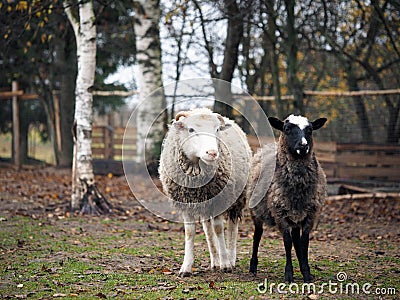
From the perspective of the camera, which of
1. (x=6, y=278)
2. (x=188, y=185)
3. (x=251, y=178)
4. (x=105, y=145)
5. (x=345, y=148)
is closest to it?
(x=6, y=278)

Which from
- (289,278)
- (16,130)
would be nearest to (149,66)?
(16,130)

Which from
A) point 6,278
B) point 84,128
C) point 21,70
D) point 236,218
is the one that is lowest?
point 6,278

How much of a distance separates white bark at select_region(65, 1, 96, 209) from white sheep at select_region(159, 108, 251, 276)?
12.4 ft

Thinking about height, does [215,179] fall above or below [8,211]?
above

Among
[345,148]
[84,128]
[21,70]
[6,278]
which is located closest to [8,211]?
[84,128]

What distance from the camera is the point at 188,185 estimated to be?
5953 millimetres

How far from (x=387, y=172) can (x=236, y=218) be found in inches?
252

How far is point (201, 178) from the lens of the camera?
19.5ft

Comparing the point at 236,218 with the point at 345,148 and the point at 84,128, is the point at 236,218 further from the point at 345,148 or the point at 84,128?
the point at 345,148

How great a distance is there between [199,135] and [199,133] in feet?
0.07

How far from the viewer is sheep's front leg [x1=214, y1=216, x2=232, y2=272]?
6.08 m

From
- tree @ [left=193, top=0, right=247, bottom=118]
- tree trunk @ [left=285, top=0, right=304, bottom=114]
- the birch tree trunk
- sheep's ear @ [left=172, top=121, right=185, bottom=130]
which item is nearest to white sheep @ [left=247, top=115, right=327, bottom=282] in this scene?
sheep's ear @ [left=172, top=121, right=185, bottom=130]

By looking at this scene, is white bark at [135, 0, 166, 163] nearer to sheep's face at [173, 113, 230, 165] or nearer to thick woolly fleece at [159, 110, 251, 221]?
thick woolly fleece at [159, 110, 251, 221]

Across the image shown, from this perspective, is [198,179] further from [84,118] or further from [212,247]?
[84,118]
